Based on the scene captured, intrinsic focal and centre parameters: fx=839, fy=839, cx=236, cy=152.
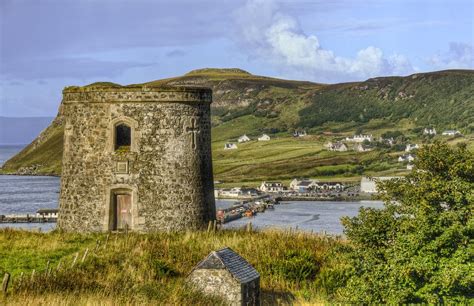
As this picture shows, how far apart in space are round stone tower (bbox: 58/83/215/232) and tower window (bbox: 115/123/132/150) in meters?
0.03

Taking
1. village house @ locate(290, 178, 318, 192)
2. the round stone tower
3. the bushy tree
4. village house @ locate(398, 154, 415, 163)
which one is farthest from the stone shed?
village house @ locate(398, 154, 415, 163)

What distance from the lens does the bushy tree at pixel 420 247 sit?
15273 mm

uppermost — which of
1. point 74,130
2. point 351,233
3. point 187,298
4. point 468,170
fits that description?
point 74,130

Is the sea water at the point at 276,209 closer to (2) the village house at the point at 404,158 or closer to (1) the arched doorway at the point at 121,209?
(2) the village house at the point at 404,158

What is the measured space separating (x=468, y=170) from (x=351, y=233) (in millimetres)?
3091

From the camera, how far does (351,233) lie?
16.9 m

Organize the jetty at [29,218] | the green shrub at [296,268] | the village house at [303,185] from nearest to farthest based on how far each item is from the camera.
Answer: the green shrub at [296,268]
the jetty at [29,218]
the village house at [303,185]

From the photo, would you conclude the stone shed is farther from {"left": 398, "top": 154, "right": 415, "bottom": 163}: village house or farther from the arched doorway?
{"left": 398, "top": 154, "right": 415, "bottom": 163}: village house

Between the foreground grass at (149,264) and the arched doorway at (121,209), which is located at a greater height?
the arched doorway at (121,209)

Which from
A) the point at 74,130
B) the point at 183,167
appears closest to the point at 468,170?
the point at 183,167

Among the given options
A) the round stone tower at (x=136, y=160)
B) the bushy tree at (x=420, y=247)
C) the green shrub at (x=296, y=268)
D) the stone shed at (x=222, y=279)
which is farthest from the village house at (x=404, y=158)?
the stone shed at (x=222, y=279)

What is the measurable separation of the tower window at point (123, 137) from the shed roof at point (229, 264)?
30.0 feet

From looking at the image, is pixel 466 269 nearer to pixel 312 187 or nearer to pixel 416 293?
pixel 416 293

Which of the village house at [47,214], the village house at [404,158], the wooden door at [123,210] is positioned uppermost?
the village house at [404,158]
